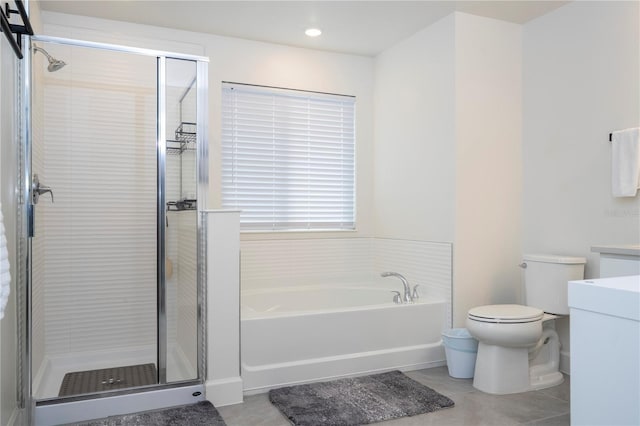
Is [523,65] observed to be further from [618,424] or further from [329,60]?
[618,424]

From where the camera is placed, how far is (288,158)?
159 inches

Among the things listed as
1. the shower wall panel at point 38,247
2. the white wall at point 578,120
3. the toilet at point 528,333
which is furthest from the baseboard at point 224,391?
the white wall at point 578,120

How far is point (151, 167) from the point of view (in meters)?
2.82

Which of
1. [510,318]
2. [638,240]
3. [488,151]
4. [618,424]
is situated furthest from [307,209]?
[618,424]

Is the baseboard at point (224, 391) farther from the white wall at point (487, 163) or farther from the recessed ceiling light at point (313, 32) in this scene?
the recessed ceiling light at point (313, 32)

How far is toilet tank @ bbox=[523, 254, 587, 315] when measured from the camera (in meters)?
2.99

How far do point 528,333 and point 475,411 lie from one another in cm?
55

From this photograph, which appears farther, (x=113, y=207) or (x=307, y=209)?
(x=307, y=209)

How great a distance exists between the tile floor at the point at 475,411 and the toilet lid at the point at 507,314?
44 cm

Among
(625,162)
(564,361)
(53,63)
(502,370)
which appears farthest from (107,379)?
(625,162)

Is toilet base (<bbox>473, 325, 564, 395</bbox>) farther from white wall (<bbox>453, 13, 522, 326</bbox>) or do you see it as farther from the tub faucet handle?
the tub faucet handle

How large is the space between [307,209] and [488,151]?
1527 mm

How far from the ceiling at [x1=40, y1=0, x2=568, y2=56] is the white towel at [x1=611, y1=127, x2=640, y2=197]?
1041mm

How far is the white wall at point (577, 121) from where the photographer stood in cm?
288
